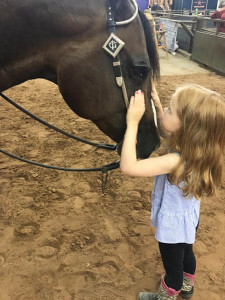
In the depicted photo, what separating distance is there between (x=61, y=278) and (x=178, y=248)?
0.89 m

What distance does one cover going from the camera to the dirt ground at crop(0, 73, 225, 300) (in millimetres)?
1874

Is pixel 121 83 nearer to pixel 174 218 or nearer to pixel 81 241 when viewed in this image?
pixel 174 218

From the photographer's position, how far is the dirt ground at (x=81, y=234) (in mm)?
1874

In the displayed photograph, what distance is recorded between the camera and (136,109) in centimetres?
138

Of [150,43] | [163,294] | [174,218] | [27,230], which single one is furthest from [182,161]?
[27,230]

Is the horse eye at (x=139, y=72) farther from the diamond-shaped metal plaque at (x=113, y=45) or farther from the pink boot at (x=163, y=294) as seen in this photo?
the pink boot at (x=163, y=294)

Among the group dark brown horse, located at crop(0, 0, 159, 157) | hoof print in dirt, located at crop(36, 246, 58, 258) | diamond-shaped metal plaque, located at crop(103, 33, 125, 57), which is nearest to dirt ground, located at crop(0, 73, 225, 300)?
hoof print in dirt, located at crop(36, 246, 58, 258)

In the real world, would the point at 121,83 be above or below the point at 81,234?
above

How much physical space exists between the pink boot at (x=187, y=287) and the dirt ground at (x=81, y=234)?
0.21 ft

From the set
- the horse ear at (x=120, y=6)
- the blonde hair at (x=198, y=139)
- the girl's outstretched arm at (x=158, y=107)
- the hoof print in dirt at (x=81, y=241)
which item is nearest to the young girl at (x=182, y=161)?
the blonde hair at (x=198, y=139)

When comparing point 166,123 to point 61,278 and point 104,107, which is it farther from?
point 61,278

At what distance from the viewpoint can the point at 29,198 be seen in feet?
8.78

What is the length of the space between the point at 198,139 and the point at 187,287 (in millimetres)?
1082

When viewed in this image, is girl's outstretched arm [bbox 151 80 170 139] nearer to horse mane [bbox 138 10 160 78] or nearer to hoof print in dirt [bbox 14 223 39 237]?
horse mane [bbox 138 10 160 78]
